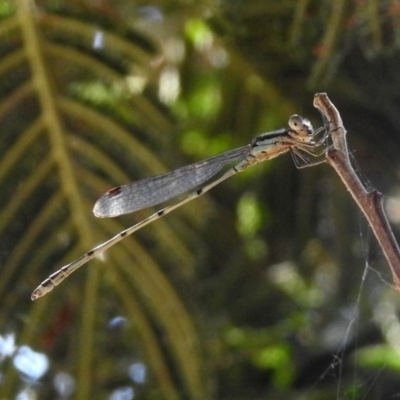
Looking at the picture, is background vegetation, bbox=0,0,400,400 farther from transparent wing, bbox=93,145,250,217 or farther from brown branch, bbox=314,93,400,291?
brown branch, bbox=314,93,400,291

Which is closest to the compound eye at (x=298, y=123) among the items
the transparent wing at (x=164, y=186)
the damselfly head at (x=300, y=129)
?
the damselfly head at (x=300, y=129)

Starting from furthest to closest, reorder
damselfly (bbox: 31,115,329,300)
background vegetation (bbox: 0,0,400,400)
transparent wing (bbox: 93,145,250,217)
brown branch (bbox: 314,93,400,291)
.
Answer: background vegetation (bbox: 0,0,400,400) < transparent wing (bbox: 93,145,250,217) < damselfly (bbox: 31,115,329,300) < brown branch (bbox: 314,93,400,291)

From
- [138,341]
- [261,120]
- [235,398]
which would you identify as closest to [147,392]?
[138,341]

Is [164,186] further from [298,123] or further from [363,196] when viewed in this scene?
[363,196]

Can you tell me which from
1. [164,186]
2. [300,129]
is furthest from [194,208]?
[300,129]

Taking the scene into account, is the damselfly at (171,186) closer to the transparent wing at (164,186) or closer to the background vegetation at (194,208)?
the transparent wing at (164,186)

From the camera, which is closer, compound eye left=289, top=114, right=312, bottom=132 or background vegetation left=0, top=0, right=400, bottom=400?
compound eye left=289, top=114, right=312, bottom=132

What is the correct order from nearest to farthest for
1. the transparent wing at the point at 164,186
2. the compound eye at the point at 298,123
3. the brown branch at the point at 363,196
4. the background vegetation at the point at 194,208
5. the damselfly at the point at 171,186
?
the brown branch at the point at 363,196 → the compound eye at the point at 298,123 → the damselfly at the point at 171,186 → the transparent wing at the point at 164,186 → the background vegetation at the point at 194,208

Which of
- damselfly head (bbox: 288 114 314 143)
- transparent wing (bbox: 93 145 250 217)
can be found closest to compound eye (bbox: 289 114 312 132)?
damselfly head (bbox: 288 114 314 143)
